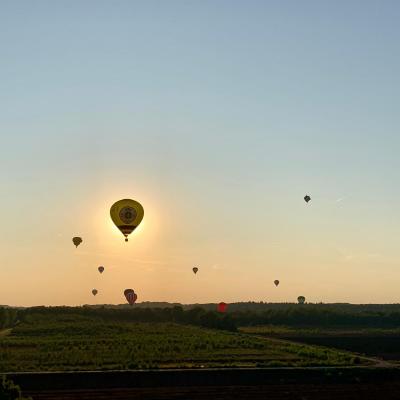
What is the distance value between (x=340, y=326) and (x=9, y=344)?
85.1 metres

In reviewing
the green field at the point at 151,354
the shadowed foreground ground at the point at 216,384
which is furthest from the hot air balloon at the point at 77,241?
the shadowed foreground ground at the point at 216,384

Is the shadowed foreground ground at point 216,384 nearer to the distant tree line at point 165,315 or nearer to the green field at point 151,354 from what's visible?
the green field at point 151,354

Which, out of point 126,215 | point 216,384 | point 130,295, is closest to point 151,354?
point 126,215

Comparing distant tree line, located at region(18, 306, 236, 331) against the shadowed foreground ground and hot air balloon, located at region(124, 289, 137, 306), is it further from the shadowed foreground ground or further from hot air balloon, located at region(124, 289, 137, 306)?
the shadowed foreground ground

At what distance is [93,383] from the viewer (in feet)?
171

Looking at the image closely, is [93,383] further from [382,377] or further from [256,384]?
[382,377]

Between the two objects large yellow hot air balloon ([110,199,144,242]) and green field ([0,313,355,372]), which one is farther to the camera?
large yellow hot air balloon ([110,199,144,242])

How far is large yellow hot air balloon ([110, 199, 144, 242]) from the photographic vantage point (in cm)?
8012

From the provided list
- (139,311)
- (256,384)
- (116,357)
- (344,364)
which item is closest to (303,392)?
(256,384)

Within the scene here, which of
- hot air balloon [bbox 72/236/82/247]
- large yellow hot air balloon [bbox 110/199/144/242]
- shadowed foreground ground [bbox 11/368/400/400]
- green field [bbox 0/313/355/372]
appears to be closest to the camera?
shadowed foreground ground [bbox 11/368/400/400]

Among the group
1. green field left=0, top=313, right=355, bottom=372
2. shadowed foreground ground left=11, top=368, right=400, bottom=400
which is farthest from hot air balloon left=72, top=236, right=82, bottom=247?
shadowed foreground ground left=11, top=368, right=400, bottom=400

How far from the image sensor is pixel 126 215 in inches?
3155

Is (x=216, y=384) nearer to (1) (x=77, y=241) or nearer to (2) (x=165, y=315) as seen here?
(1) (x=77, y=241)

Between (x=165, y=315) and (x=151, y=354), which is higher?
(x=165, y=315)
